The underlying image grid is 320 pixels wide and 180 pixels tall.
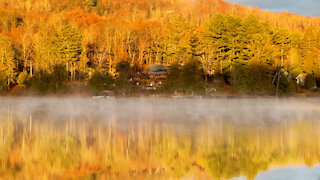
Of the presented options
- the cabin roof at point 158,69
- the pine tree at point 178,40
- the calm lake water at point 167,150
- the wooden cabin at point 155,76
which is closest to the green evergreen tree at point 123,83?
the wooden cabin at point 155,76

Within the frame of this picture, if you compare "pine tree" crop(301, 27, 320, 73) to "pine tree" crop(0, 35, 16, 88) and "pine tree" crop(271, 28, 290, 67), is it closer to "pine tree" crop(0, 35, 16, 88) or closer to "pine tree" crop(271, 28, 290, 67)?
"pine tree" crop(271, 28, 290, 67)

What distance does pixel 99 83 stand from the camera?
6519cm

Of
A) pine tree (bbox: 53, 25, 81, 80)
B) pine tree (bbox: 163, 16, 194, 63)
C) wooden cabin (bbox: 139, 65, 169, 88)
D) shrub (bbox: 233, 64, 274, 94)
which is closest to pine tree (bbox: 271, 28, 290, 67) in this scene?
shrub (bbox: 233, 64, 274, 94)

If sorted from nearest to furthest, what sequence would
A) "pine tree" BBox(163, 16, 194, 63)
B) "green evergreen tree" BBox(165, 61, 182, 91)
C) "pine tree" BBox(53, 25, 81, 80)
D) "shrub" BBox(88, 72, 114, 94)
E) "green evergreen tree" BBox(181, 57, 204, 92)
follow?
"shrub" BBox(88, 72, 114, 94) → "green evergreen tree" BBox(165, 61, 182, 91) → "green evergreen tree" BBox(181, 57, 204, 92) → "pine tree" BBox(53, 25, 81, 80) → "pine tree" BBox(163, 16, 194, 63)

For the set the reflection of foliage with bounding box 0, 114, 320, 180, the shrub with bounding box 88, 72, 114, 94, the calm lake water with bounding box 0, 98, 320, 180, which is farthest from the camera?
the shrub with bounding box 88, 72, 114, 94

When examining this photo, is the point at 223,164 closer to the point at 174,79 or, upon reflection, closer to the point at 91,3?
the point at 174,79

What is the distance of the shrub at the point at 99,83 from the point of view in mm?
65125

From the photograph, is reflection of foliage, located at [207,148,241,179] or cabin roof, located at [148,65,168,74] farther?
cabin roof, located at [148,65,168,74]

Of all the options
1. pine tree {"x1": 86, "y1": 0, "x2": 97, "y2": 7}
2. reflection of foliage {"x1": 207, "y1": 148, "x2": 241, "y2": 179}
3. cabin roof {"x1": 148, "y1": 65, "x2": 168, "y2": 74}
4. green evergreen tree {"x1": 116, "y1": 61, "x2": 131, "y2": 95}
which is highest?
pine tree {"x1": 86, "y1": 0, "x2": 97, "y2": 7}

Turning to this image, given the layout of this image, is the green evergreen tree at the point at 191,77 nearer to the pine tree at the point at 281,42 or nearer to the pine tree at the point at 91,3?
the pine tree at the point at 281,42

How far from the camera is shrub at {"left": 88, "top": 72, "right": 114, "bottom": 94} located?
214 feet

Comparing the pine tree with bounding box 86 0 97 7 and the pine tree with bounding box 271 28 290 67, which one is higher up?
the pine tree with bounding box 86 0 97 7

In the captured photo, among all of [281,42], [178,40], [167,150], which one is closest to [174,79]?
[178,40]

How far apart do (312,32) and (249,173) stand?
7568cm
